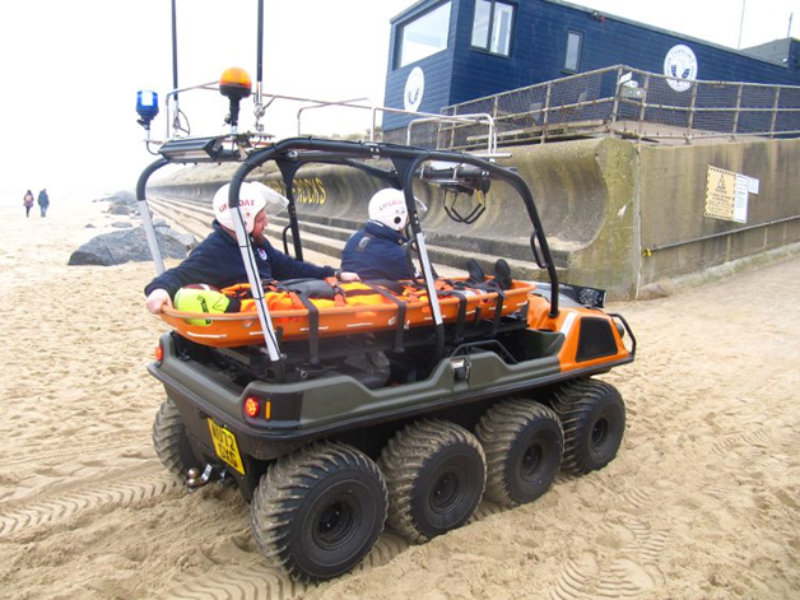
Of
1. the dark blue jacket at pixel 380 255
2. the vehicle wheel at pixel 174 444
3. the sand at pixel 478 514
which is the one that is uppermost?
the dark blue jacket at pixel 380 255

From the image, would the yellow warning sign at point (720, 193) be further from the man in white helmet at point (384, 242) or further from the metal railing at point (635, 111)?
the man in white helmet at point (384, 242)

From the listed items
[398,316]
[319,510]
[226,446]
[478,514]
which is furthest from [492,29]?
[319,510]

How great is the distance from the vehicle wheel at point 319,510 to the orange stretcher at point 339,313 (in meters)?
0.55

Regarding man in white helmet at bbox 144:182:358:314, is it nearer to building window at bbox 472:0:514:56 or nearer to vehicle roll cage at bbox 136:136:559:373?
vehicle roll cage at bbox 136:136:559:373

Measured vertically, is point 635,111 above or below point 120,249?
above

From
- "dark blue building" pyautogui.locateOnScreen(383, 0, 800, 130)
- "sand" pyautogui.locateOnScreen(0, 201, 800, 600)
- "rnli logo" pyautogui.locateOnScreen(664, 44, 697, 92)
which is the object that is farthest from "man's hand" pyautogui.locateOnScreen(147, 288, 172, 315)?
"rnli logo" pyautogui.locateOnScreen(664, 44, 697, 92)

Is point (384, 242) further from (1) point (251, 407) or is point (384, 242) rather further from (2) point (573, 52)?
(2) point (573, 52)

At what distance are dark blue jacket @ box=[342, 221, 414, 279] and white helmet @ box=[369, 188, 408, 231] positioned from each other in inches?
1.5

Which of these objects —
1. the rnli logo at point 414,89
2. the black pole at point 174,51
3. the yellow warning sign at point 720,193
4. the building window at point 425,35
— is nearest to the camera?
the black pole at point 174,51

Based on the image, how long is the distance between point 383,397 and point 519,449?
3.22 feet

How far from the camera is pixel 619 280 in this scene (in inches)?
327

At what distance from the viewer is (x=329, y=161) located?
10.7 feet

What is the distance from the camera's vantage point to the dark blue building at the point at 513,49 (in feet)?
43.4

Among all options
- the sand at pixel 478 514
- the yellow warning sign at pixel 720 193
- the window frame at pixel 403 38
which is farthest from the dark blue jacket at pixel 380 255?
the window frame at pixel 403 38
